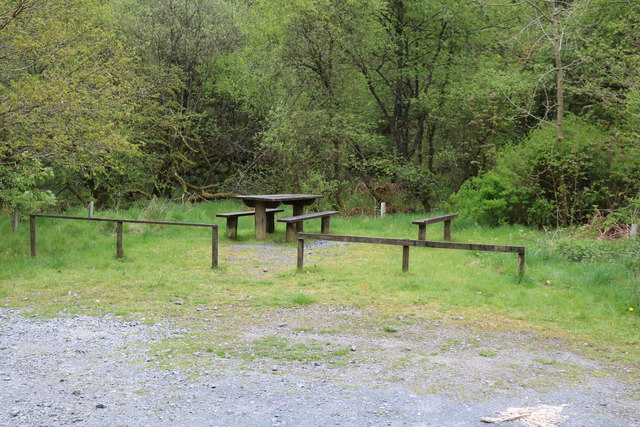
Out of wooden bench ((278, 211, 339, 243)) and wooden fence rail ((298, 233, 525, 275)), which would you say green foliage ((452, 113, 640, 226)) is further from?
wooden fence rail ((298, 233, 525, 275))

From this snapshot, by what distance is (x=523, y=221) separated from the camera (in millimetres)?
13641

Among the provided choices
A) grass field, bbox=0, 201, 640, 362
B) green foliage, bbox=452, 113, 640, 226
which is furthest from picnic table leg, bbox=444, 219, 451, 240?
green foliage, bbox=452, 113, 640, 226

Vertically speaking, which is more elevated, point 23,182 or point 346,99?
point 346,99

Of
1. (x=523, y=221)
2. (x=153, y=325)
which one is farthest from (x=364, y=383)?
(x=523, y=221)

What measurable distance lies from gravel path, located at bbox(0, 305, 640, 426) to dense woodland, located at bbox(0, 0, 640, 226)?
8494 mm

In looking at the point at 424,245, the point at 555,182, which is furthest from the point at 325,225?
the point at 424,245

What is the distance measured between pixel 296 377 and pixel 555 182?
32.9 feet

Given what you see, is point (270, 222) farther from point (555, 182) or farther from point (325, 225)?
point (555, 182)

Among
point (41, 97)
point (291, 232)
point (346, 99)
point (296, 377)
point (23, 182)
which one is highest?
point (346, 99)

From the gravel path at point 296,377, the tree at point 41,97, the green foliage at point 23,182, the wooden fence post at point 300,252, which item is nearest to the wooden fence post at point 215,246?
the wooden fence post at point 300,252

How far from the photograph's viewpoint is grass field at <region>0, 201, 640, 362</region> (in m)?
6.50

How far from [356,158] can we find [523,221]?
5303mm

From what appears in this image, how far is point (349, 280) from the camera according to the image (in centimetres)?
817

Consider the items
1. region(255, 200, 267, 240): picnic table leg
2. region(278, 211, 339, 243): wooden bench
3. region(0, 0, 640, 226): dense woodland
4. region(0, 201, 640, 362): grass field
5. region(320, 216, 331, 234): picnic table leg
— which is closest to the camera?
region(0, 201, 640, 362): grass field
